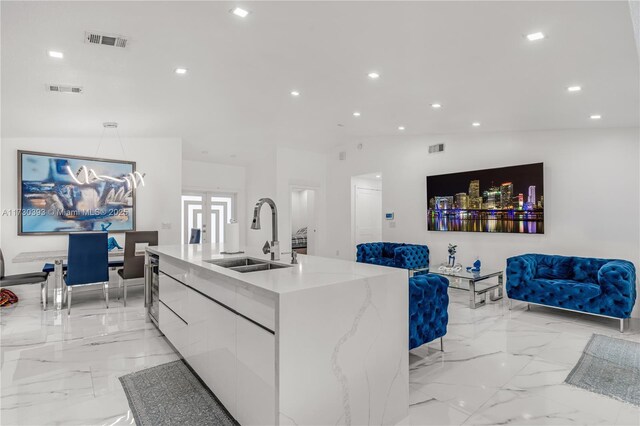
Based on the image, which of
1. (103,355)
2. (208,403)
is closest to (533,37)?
(208,403)

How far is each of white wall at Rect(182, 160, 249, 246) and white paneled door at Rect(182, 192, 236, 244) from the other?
203 millimetres

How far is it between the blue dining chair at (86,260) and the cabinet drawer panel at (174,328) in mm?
1874

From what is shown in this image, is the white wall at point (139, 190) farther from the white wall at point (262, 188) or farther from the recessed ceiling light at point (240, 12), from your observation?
the recessed ceiling light at point (240, 12)

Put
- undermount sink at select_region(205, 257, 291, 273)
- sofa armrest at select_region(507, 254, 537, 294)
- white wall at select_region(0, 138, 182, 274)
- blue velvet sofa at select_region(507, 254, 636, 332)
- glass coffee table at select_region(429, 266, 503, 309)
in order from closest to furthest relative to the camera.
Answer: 1. undermount sink at select_region(205, 257, 291, 273)
2. blue velvet sofa at select_region(507, 254, 636, 332)
3. sofa armrest at select_region(507, 254, 537, 294)
4. glass coffee table at select_region(429, 266, 503, 309)
5. white wall at select_region(0, 138, 182, 274)

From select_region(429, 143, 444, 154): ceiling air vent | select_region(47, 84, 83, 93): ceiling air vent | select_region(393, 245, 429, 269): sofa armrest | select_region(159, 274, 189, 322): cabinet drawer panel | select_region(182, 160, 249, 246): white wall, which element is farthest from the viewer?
select_region(182, 160, 249, 246): white wall

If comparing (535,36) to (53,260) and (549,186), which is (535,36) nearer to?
(549,186)

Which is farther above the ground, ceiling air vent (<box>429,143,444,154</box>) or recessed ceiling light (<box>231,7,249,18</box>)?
recessed ceiling light (<box>231,7,249,18</box>)

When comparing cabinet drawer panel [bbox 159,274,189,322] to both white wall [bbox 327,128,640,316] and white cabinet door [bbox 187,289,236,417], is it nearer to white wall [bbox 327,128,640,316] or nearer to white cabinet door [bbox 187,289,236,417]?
white cabinet door [bbox 187,289,236,417]

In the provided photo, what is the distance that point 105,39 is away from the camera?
9.02 ft

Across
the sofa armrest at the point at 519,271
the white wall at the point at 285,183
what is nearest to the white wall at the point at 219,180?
the white wall at the point at 285,183

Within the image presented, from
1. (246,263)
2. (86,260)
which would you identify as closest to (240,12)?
(246,263)

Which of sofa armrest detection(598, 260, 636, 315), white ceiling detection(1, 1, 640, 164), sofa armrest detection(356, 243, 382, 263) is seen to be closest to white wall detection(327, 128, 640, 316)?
white ceiling detection(1, 1, 640, 164)

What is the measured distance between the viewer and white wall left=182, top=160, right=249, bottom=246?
8.32 m

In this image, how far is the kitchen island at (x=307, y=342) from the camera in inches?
60.1
